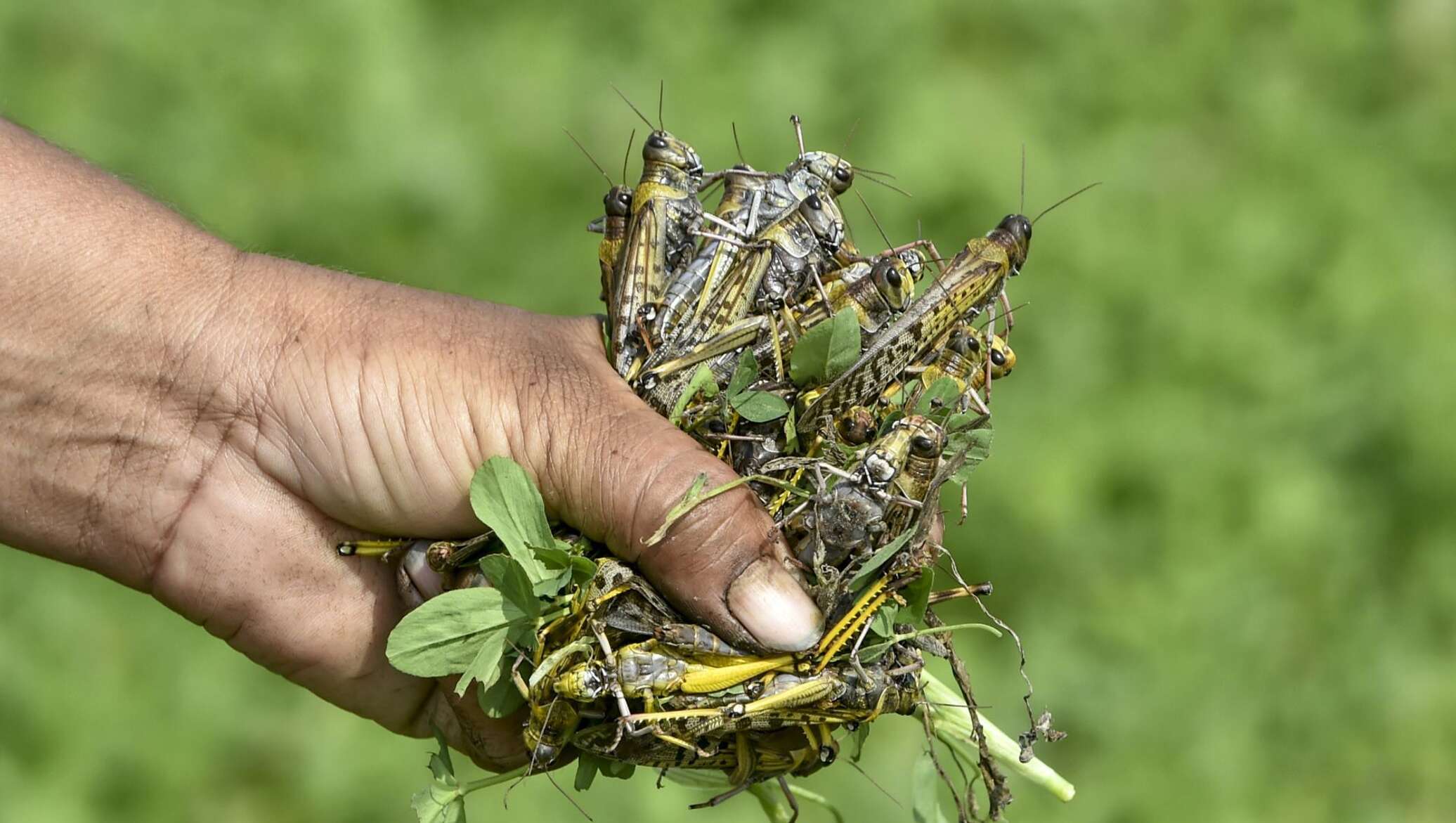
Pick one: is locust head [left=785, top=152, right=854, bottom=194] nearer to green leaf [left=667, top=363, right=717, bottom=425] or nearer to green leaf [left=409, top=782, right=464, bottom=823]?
green leaf [left=667, top=363, right=717, bottom=425]

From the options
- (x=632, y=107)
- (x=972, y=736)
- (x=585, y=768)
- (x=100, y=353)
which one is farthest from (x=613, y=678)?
(x=632, y=107)

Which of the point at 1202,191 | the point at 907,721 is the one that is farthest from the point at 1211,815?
the point at 1202,191

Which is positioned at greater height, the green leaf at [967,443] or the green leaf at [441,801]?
the green leaf at [967,443]

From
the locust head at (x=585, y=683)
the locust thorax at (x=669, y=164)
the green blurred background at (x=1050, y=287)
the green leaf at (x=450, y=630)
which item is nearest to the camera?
the locust head at (x=585, y=683)

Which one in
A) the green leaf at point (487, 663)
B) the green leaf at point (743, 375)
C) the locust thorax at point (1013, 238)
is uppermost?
the locust thorax at point (1013, 238)

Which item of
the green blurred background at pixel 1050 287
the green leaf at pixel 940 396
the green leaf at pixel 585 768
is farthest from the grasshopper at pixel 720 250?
the green blurred background at pixel 1050 287

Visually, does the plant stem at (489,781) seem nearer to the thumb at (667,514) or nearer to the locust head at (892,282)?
the thumb at (667,514)

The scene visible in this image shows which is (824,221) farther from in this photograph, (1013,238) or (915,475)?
(915,475)
